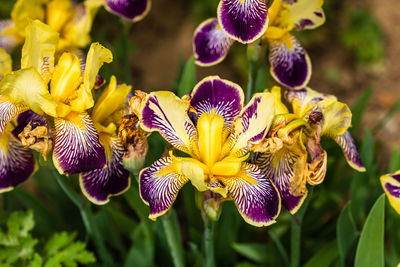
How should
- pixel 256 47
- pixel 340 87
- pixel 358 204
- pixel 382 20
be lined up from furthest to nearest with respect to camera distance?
pixel 382 20 < pixel 340 87 < pixel 358 204 < pixel 256 47

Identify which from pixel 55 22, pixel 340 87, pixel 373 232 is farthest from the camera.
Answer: pixel 340 87

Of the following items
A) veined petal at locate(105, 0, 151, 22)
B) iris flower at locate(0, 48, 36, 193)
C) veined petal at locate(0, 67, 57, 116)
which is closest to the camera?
veined petal at locate(0, 67, 57, 116)

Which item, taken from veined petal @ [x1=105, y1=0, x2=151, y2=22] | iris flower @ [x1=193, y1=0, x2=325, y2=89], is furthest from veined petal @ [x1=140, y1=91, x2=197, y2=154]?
veined petal @ [x1=105, y1=0, x2=151, y2=22]

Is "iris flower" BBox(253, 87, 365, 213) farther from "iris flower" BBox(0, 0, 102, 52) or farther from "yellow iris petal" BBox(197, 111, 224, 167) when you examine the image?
"iris flower" BBox(0, 0, 102, 52)

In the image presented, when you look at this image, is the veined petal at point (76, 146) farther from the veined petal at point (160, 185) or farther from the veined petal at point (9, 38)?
the veined petal at point (9, 38)

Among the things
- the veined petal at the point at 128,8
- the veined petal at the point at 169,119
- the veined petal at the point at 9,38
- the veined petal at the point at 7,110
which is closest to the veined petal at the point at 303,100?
the veined petal at the point at 169,119


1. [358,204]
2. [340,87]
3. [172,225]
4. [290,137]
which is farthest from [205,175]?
[340,87]

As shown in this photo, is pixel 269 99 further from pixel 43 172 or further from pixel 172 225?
pixel 43 172
